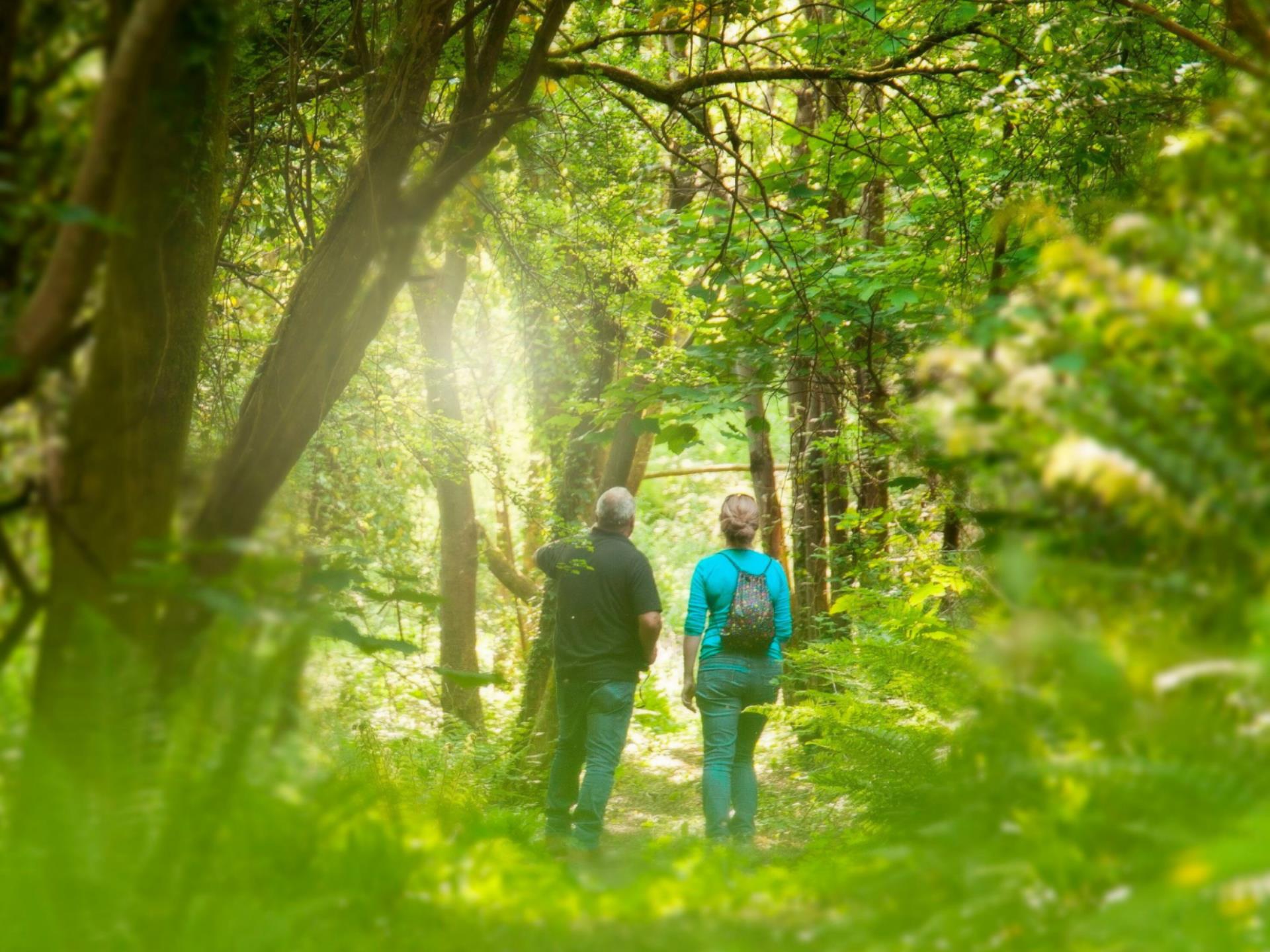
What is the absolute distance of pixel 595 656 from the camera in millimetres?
6598

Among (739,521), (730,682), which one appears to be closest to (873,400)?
(739,521)

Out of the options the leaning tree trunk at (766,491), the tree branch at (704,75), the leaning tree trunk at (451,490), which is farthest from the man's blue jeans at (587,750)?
the leaning tree trunk at (766,491)

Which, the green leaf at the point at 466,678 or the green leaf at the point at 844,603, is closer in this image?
the green leaf at the point at 466,678

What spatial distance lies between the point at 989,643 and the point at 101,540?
146 centimetres

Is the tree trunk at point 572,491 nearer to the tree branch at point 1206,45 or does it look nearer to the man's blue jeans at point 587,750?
the man's blue jeans at point 587,750

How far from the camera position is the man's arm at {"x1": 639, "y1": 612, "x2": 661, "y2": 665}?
654 centimetres

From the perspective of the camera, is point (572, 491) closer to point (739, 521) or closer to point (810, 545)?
point (810, 545)

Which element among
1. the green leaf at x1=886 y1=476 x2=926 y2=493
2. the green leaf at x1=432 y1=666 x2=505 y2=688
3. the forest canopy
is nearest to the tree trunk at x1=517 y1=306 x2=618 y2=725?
the green leaf at x1=886 y1=476 x2=926 y2=493

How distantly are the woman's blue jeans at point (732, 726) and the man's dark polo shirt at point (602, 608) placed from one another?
0.51 m

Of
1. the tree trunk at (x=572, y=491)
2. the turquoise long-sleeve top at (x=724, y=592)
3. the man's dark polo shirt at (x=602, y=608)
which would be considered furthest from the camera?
the tree trunk at (x=572, y=491)

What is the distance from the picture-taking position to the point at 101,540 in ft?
5.63

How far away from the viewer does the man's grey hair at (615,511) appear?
6844 millimetres

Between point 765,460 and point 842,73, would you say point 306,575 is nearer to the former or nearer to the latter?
point 842,73

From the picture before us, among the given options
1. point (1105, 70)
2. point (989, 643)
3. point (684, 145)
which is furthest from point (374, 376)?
point (989, 643)
